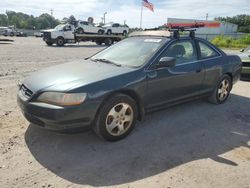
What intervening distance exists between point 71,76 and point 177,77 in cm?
188

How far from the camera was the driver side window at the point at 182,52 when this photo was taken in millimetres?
4847

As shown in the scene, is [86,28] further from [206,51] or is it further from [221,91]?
[206,51]

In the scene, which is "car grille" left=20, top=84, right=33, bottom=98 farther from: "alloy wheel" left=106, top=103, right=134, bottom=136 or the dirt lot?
"alloy wheel" left=106, top=103, right=134, bottom=136

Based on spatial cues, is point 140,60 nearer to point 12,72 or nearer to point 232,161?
point 232,161

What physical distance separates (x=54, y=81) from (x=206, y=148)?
238 cm

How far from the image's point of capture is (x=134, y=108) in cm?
423

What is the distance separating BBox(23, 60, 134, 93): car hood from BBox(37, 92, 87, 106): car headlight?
0.28 feet

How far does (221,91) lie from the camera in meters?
6.14

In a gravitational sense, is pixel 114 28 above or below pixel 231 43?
above

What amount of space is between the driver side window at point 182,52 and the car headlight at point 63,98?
1.81 metres

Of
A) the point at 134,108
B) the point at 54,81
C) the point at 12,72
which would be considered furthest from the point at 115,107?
the point at 12,72

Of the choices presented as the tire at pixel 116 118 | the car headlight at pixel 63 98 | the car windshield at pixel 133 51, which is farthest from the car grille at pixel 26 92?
the car windshield at pixel 133 51

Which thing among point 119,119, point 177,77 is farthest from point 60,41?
point 119,119

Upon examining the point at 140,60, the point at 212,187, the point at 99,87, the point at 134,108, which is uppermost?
the point at 140,60
